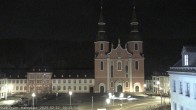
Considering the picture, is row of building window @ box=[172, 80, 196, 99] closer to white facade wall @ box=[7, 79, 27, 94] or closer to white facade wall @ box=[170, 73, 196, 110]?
white facade wall @ box=[170, 73, 196, 110]

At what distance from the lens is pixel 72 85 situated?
304ft

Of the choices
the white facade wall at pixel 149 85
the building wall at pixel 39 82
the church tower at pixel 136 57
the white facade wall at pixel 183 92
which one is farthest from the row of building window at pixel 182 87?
the white facade wall at pixel 149 85

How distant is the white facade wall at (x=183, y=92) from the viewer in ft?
85.7

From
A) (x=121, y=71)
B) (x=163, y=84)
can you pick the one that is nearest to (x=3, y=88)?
(x=121, y=71)

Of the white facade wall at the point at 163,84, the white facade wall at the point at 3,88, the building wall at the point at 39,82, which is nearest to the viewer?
the white facade wall at the point at 3,88

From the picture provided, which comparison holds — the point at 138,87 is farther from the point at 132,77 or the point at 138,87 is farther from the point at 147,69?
the point at 147,69

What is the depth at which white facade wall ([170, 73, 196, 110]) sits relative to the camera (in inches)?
1028

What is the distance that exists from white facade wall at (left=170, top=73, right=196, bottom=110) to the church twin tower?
55.1 metres

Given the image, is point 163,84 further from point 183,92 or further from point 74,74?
point 183,92

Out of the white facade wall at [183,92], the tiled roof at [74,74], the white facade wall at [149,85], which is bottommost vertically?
the white facade wall at [149,85]

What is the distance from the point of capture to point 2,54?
491 feet

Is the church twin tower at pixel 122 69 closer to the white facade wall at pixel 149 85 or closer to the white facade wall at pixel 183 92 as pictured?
the white facade wall at pixel 149 85

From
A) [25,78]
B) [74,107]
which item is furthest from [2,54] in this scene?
[74,107]

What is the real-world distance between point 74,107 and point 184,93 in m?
27.6
